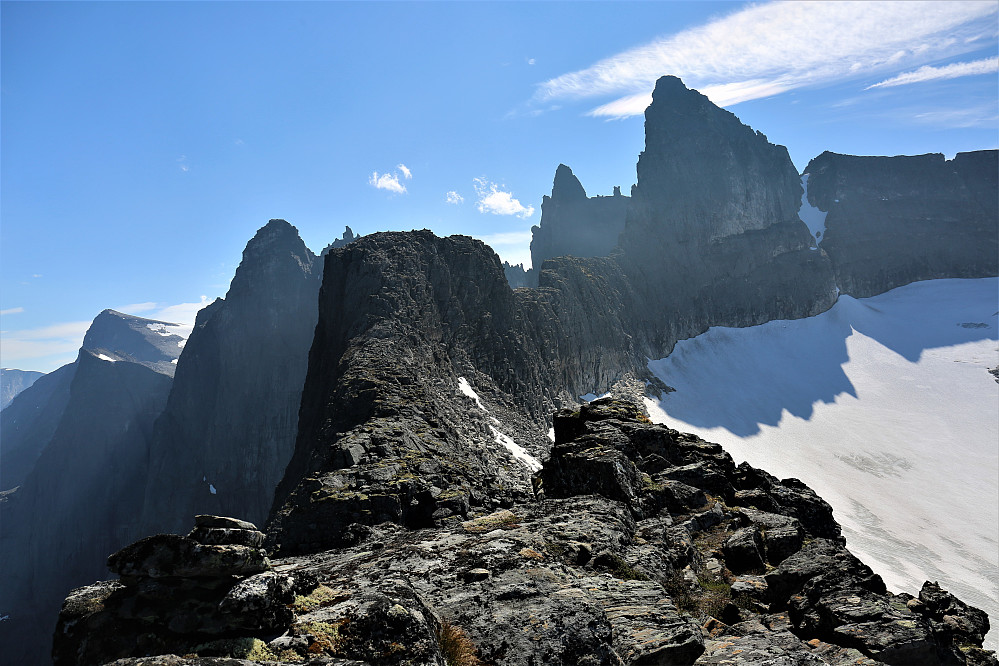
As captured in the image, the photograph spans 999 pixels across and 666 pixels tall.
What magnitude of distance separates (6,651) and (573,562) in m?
165

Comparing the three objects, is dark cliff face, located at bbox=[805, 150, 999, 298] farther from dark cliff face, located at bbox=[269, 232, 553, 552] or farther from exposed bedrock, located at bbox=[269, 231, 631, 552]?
dark cliff face, located at bbox=[269, 232, 553, 552]

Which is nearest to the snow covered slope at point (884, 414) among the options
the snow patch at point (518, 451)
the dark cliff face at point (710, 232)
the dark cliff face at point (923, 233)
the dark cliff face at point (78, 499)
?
the dark cliff face at point (923, 233)

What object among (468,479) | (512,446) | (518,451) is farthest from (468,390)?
(468,479)

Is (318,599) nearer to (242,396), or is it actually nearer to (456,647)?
(456,647)

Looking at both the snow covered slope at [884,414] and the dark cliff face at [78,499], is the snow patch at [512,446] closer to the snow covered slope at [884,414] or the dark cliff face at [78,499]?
the snow covered slope at [884,414]

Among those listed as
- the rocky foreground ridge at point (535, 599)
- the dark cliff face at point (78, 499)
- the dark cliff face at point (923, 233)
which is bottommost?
the dark cliff face at point (78, 499)

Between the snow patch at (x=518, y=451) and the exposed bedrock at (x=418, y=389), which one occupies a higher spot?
the exposed bedrock at (x=418, y=389)

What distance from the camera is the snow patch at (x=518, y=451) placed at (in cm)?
5078

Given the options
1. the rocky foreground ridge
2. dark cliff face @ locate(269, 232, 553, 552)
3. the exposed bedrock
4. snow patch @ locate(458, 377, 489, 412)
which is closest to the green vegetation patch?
the rocky foreground ridge

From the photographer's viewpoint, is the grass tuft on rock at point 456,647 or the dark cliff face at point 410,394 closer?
the grass tuft on rock at point 456,647

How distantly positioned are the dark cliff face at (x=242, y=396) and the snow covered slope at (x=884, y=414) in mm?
96603

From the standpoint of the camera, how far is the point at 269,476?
134m

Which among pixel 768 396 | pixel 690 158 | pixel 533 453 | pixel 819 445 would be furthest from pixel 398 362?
pixel 690 158

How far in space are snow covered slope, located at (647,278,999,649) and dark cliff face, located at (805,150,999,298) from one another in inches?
258
